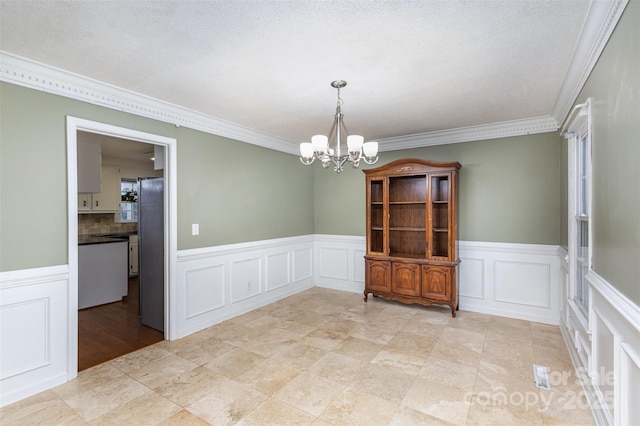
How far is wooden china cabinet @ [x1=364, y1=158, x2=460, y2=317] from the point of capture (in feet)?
13.5

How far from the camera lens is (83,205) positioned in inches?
235

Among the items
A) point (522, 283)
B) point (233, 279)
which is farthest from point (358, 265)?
point (522, 283)

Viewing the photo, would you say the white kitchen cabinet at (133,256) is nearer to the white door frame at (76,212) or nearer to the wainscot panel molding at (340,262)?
the white door frame at (76,212)

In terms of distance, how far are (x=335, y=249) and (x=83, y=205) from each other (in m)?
4.80

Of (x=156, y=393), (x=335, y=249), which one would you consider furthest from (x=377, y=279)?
(x=156, y=393)

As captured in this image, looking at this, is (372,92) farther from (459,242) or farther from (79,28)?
(459,242)

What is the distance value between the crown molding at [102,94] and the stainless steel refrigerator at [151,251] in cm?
76

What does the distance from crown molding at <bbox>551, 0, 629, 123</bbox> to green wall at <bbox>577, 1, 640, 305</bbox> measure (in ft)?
0.19

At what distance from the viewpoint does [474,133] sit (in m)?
4.22

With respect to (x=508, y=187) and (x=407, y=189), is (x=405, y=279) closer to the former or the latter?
(x=407, y=189)

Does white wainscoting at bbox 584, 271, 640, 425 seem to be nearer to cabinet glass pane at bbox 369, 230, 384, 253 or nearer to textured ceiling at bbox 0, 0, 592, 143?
textured ceiling at bbox 0, 0, 592, 143

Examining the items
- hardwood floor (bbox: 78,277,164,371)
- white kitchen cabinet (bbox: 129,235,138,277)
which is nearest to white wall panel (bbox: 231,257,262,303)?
hardwood floor (bbox: 78,277,164,371)

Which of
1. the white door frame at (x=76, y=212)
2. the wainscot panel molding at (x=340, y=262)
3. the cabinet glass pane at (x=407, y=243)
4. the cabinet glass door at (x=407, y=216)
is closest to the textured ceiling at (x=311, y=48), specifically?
the white door frame at (x=76, y=212)

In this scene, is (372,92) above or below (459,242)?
above
